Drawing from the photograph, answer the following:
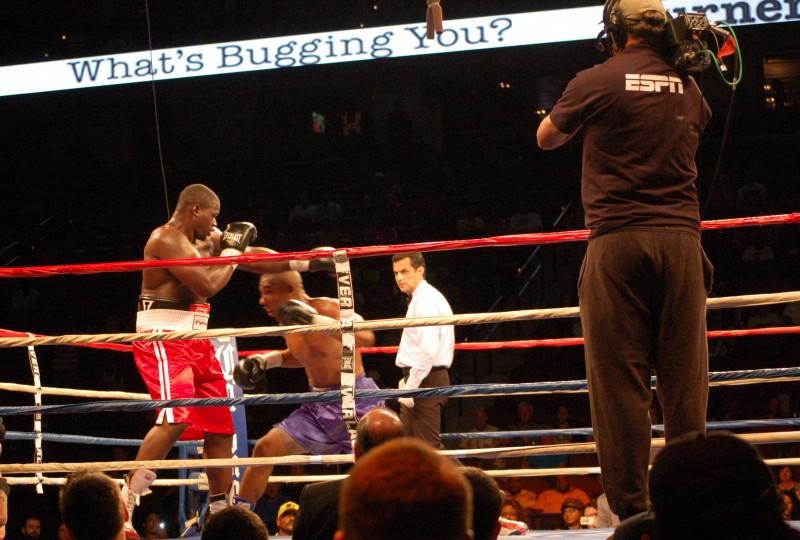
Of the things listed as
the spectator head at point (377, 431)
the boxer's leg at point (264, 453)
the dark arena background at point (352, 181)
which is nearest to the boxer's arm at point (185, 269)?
the boxer's leg at point (264, 453)

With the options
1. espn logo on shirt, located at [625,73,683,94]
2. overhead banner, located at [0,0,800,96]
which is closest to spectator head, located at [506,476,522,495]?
espn logo on shirt, located at [625,73,683,94]

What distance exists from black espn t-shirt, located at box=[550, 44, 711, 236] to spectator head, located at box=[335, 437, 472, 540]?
1.26 m

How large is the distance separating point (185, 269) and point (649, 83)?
214 cm

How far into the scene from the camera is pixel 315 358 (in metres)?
4.06

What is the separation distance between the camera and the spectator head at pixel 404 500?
0.99 metres

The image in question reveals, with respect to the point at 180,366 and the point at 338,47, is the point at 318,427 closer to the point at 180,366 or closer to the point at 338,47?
the point at 180,366

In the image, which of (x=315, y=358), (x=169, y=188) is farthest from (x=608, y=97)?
(x=169, y=188)

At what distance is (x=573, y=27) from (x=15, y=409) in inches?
308

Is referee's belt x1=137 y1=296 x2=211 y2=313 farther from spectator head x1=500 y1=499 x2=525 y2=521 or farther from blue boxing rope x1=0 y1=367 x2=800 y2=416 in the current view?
spectator head x1=500 y1=499 x2=525 y2=521

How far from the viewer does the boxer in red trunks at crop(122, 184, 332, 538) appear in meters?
3.63

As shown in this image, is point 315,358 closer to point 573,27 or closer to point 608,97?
point 608,97

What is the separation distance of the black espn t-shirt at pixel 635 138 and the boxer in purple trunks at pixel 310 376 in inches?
63.5

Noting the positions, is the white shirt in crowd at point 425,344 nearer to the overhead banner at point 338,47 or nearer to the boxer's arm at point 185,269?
the boxer's arm at point 185,269

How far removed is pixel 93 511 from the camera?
180 centimetres
